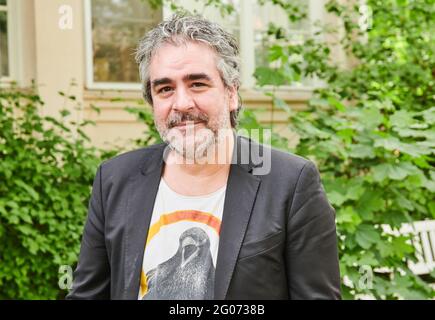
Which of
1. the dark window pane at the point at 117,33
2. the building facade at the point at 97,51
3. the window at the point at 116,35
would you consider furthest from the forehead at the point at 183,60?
the dark window pane at the point at 117,33

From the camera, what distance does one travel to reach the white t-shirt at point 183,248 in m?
1.98

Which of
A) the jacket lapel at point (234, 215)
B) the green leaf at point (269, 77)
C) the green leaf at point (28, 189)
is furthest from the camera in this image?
the green leaf at point (28, 189)

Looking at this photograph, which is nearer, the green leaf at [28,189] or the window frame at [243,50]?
the green leaf at [28,189]

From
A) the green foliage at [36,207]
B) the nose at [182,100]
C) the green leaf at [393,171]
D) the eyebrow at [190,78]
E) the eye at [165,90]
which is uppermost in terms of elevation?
the eyebrow at [190,78]

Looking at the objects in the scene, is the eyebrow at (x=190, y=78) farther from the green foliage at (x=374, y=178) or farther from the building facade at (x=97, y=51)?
the building facade at (x=97, y=51)

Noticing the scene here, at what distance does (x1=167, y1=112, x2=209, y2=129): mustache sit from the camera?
2.06 meters

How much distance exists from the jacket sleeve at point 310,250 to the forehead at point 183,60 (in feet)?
1.56

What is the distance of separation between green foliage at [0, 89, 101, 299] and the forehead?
2548 mm

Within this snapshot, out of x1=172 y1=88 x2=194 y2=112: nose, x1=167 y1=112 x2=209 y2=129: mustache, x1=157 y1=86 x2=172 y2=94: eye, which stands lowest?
x1=167 y1=112 x2=209 y2=129: mustache

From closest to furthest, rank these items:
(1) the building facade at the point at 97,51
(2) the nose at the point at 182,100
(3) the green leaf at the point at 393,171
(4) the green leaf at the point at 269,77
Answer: (2) the nose at the point at 182,100
(3) the green leaf at the point at 393,171
(4) the green leaf at the point at 269,77
(1) the building facade at the point at 97,51

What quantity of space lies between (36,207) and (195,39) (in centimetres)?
282

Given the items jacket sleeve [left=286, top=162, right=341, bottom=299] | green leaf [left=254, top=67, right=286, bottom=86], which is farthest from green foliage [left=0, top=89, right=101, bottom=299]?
jacket sleeve [left=286, top=162, right=341, bottom=299]

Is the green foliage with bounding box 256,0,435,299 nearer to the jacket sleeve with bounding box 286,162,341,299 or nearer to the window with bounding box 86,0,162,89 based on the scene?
the jacket sleeve with bounding box 286,162,341,299
